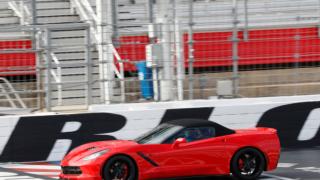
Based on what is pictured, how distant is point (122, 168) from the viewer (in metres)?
10.2

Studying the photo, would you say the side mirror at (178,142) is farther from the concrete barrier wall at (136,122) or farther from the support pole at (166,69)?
the support pole at (166,69)

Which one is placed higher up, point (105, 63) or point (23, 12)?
point (23, 12)

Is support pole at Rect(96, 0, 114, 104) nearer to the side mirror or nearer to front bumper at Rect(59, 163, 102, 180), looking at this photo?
the side mirror

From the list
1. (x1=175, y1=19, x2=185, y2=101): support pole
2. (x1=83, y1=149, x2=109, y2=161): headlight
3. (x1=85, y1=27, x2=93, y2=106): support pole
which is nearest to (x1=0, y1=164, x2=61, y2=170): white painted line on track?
(x1=85, y1=27, x2=93, y2=106): support pole

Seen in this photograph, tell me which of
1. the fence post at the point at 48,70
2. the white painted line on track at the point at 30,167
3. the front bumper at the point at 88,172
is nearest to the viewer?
the front bumper at the point at 88,172

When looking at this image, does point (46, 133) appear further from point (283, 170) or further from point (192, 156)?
point (283, 170)

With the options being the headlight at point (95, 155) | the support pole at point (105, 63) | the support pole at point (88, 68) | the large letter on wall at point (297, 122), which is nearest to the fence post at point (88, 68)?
the support pole at point (88, 68)

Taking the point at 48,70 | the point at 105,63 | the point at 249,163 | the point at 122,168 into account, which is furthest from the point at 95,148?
the point at 105,63

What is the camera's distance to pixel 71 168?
10.2 metres

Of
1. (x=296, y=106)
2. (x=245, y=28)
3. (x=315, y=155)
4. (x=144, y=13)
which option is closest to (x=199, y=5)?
(x=144, y=13)

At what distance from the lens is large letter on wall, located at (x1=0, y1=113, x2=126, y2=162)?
13.3 meters

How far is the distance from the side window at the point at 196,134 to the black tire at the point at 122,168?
73 cm

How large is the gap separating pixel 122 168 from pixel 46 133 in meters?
3.63

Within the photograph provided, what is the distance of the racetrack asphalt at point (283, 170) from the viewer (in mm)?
11228
